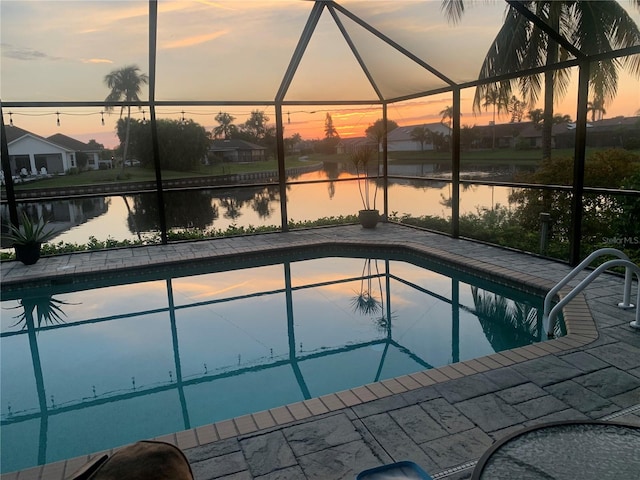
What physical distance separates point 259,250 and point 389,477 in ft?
19.1

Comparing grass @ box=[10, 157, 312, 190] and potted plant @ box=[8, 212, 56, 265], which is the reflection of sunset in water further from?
potted plant @ box=[8, 212, 56, 265]

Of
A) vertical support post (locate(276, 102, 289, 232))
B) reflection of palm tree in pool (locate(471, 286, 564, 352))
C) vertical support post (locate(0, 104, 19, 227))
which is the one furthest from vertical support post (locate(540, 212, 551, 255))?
vertical support post (locate(0, 104, 19, 227))

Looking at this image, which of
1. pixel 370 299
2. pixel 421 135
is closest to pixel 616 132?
pixel 421 135

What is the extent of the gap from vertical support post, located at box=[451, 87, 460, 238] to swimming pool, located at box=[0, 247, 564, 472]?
4.02 ft

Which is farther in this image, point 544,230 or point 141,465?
point 544,230

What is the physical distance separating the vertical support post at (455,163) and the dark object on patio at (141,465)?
7039mm

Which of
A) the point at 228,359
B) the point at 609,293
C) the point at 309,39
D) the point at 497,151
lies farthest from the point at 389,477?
the point at 497,151

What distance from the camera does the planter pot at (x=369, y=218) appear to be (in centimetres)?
904

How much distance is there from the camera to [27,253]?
23.1 ft

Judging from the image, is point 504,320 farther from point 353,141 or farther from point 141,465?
point 353,141

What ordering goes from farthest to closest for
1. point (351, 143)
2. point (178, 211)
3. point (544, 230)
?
point (351, 143) → point (178, 211) → point (544, 230)

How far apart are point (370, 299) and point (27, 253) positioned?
17.3ft

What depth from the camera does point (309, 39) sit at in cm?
726

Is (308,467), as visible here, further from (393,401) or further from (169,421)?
(169,421)
